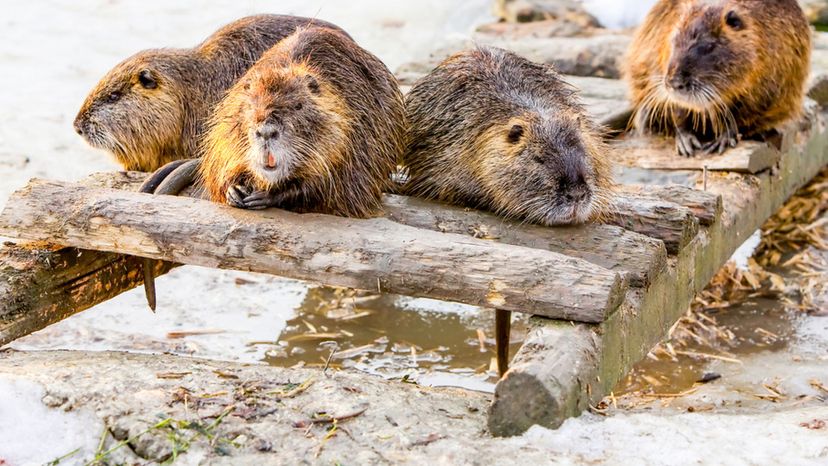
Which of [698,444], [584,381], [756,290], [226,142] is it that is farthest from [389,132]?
[756,290]

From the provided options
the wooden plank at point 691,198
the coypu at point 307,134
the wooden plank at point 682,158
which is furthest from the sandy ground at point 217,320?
the coypu at point 307,134

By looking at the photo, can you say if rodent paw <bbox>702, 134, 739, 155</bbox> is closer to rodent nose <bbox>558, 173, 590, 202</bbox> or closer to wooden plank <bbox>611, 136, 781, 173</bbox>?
wooden plank <bbox>611, 136, 781, 173</bbox>

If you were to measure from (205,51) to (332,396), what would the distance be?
2247 mm

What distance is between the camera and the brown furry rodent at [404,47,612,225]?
402 cm

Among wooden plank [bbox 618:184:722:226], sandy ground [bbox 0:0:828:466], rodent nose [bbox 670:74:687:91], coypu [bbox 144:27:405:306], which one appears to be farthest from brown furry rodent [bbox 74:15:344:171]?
rodent nose [bbox 670:74:687:91]

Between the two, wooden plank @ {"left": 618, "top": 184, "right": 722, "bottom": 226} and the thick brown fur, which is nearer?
the thick brown fur

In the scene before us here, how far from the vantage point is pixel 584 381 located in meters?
3.23

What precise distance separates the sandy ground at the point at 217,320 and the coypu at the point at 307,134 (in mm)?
939

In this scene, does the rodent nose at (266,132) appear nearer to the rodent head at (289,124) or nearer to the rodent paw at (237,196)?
the rodent head at (289,124)

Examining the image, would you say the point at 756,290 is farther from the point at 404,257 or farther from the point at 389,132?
the point at 404,257

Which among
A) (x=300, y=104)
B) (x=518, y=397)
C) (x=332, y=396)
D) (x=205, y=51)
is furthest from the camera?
(x=205, y=51)

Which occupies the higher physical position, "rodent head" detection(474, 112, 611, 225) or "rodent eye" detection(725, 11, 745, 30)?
"rodent eye" detection(725, 11, 745, 30)

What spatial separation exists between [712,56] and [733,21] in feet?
0.75

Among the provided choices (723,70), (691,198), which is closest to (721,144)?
(723,70)
